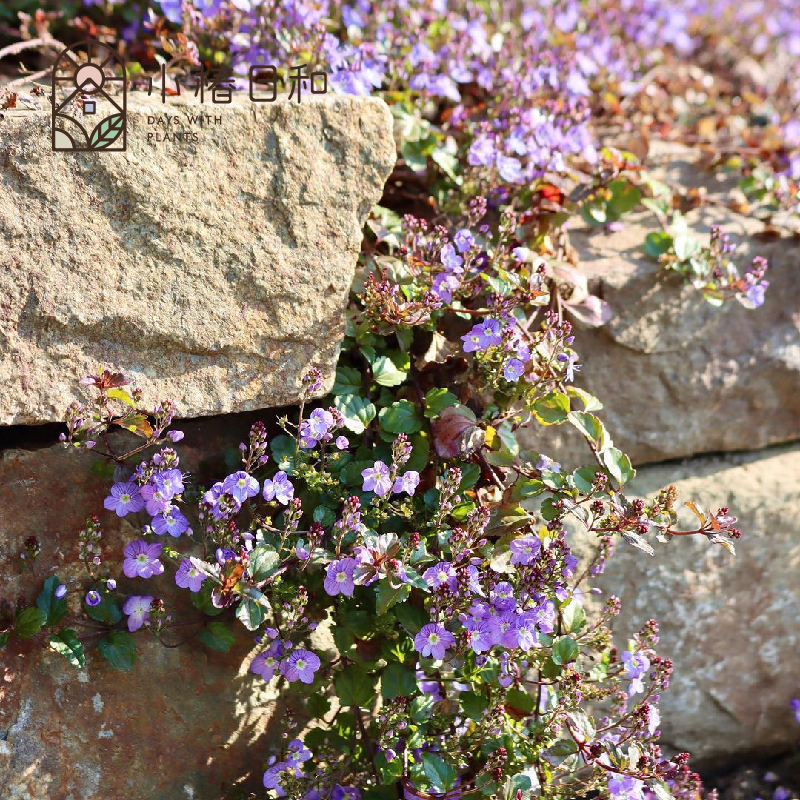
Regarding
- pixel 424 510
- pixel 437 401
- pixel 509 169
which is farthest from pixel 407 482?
pixel 509 169

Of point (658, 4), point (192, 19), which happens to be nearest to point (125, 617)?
point (192, 19)

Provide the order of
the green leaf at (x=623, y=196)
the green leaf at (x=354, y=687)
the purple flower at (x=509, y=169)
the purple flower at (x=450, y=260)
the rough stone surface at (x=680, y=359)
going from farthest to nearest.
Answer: the green leaf at (x=623, y=196)
the rough stone surface at (x=680, y=359)
the purple flower at (x=509, y=169)
the purple flower at (x=450, y=260)
the green leaf at (x=354, y=687)

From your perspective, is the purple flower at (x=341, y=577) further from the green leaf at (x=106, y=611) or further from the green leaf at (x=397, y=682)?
the green leaf at (x=106, y=611)

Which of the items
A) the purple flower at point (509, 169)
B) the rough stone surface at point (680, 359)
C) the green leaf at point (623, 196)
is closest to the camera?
the purple flower at point (509, 169)

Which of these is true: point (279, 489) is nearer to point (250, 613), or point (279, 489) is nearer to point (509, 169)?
point (250, 613)

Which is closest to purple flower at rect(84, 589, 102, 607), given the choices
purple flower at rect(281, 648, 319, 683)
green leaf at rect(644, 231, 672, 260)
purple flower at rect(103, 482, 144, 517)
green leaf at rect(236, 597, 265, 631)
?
purple flower at rect(103, 482, 144, 517)

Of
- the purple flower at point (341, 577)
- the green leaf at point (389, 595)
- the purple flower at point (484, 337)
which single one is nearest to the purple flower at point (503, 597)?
the green leaf at point (389, 595)

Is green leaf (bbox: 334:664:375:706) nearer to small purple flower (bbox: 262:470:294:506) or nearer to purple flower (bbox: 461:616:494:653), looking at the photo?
purple flower (bbox: 461:616:494:653)

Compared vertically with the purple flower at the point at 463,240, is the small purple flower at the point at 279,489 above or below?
below
